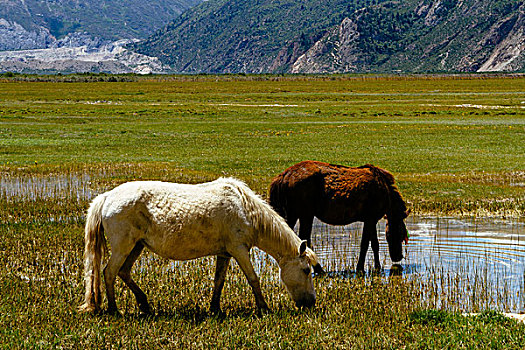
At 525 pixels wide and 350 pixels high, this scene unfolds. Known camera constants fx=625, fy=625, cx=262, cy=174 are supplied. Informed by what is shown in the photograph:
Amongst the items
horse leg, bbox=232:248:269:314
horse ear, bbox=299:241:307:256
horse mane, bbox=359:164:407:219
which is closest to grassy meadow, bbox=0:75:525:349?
horse leg, bbox=232:248:269:314

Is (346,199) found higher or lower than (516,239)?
higher

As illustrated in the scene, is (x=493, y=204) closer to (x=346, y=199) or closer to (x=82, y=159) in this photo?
(x=346, y=199)

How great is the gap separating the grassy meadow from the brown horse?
4.07 feet

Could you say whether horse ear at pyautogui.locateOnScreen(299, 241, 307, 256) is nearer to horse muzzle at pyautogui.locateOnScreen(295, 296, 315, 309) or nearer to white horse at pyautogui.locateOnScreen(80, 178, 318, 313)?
white horse at pyautogui.locateOnScreen(80, 178, 318, 313)

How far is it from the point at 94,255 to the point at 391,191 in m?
6.73

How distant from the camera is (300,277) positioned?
9492mm

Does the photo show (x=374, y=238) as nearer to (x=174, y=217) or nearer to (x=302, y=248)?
(x=302, y=248)

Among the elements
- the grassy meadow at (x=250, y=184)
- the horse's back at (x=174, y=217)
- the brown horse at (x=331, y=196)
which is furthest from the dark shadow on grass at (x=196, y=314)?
the brown horse at (x=331, y=196)

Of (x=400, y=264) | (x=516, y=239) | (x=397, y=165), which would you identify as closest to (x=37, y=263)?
(x=400, y=264)

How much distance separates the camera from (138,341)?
26.3 ft

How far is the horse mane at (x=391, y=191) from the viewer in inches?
519

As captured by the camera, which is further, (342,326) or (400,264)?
(400,264)

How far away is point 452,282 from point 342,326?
3897mm

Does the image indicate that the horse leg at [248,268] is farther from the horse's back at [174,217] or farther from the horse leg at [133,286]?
the horse leg at [133,286]
